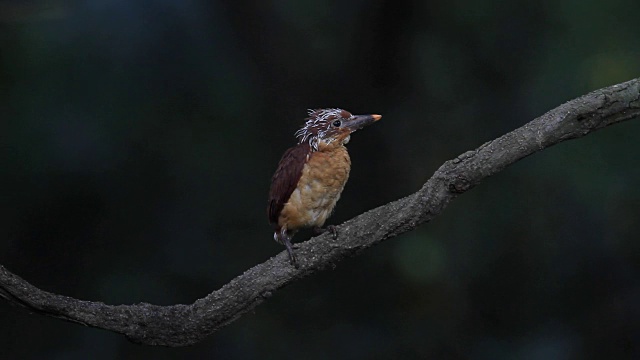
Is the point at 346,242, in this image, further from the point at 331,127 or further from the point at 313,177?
the point at 331,127

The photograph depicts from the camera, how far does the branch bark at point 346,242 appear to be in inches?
97.9

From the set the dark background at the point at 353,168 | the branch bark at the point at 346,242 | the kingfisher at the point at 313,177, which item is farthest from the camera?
the dark background at the point at 353,168

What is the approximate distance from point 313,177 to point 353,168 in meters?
1.61

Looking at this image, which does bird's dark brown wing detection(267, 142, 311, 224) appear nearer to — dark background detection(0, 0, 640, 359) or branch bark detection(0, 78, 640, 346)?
branch bark detection(0, 78, 640, 346)

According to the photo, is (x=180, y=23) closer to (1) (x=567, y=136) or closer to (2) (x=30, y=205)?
(2) (x=30, y=205)

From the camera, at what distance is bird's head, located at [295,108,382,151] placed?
9.14 feet

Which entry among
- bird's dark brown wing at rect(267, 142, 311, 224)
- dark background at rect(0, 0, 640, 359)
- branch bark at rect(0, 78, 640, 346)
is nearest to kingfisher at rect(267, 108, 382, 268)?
bird's dark brown wing at rect(267, 142, 311, 224)

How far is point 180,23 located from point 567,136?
2083mm

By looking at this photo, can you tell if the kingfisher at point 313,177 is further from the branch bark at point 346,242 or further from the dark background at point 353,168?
the dark background at point 353,168

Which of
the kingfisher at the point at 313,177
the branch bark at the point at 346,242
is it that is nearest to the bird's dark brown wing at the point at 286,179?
the kingfisher at the point at 313,177

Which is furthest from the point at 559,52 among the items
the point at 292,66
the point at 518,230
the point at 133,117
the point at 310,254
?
the point at 310,254

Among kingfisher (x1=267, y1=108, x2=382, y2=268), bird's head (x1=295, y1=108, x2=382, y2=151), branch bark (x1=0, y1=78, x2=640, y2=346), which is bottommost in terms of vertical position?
branch bark (x1=0, y1=78, x2=640, y2=346)

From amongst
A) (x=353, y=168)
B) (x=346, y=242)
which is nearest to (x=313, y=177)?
(x=346, y=242)

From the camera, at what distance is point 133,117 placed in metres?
4.15
